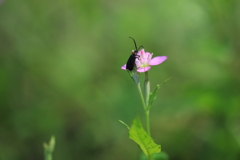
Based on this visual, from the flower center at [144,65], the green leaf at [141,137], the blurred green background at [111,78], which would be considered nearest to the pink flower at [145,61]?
the flower center at [144,65]

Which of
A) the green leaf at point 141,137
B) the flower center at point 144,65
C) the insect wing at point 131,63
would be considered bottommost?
the green leaf at point 141,137

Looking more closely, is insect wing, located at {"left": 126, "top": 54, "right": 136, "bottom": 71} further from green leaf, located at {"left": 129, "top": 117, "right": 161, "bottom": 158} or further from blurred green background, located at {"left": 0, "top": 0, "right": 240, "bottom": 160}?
blurred green background, located at {"left": 0, "top": 0, "right": 240, "bottom": 160}

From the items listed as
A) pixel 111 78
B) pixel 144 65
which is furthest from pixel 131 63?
pixel 111 78

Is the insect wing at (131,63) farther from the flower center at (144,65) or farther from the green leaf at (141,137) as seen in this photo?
the green leaf at (141,137)

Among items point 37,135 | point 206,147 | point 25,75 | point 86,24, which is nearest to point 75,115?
point 37,135

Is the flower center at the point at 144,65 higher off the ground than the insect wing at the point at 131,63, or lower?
lower

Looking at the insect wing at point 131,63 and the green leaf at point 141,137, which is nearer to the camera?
the green leaf at point 141,137

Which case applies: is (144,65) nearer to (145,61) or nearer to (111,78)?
(145,61)

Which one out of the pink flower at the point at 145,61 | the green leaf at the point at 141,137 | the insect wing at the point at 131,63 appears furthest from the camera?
the pink flower at the point at 145,61
